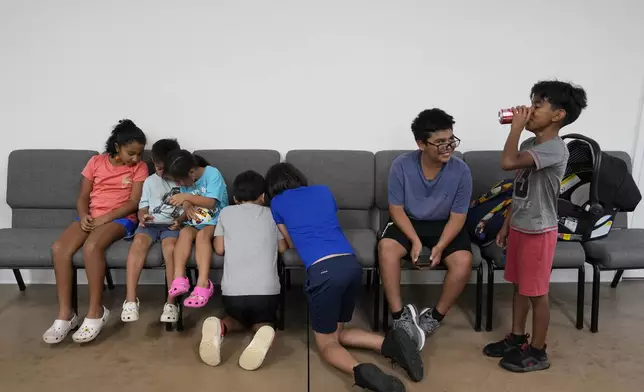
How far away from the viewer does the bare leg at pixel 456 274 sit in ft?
8.12

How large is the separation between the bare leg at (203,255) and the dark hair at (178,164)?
1.11 feet

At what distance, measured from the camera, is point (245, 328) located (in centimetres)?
260

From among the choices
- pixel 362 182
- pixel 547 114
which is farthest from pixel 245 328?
pixel 547 114

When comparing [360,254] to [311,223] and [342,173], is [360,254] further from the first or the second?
[342,173]

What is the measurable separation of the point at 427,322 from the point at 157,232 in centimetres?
150

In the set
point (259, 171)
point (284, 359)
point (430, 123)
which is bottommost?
point (284, 359)

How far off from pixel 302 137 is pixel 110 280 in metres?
1.52

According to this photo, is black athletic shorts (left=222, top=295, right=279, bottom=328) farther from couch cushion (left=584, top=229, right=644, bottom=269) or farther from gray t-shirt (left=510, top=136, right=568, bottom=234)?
couch cushion (left=584, top=229, right=644, bottom=269)

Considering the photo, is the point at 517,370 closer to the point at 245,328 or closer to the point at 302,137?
the point at 245,328

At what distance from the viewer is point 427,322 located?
8.29 feet

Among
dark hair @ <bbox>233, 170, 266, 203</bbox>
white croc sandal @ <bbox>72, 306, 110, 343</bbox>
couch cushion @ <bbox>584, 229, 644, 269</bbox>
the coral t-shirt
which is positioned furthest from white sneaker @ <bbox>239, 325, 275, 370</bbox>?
couch cushion @ <bbox>584, 229, 644, 269</bbox>

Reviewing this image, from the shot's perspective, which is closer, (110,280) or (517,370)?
(517,370)

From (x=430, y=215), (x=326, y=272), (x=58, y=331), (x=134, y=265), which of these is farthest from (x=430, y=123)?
(x=58, y=331)

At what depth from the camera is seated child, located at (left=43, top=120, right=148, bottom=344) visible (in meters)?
2.54
